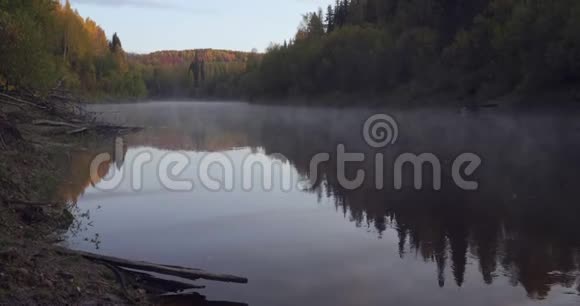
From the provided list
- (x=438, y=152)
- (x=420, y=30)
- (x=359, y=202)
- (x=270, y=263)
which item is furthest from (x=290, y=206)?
(x=420, y=30)

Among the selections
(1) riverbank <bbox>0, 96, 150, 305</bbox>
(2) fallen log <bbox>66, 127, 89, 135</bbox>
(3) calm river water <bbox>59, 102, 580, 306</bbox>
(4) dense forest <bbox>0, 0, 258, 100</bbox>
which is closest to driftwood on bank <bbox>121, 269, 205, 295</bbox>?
(1) riverbank <bbox>0, 96, 150, 305</bbox>

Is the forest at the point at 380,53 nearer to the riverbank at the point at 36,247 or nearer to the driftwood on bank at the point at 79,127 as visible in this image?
the driftwood on bank at the point at 79,127

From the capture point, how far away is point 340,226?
12.7m

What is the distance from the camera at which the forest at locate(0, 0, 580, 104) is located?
1068 inches

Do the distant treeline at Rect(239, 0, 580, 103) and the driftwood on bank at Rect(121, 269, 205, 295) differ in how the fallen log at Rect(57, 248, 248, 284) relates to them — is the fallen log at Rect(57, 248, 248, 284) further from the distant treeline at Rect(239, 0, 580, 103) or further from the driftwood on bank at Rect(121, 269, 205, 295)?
the distant treeline at Rect(239, 0, 580, 103)

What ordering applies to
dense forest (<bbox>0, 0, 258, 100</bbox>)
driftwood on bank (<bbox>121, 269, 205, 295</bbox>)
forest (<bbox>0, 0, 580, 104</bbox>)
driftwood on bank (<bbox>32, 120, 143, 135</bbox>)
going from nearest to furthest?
1. driftwood on bank (<bbox>121, 269, 205, 295</bbox>)
2. dense forest (<bbox>0, 0, 258, 100</bbox>)
3. driftwood on bank (<bbox>32, 120, 143, 135</bbox>)
4. forest (<bbox>0, 0, 580, 104</bbox>)

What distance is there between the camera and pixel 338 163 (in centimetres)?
2286

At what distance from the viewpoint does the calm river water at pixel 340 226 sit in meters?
8.98

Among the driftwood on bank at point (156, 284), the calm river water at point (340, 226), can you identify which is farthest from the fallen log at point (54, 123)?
the driftwood on bank at point (156, 284)

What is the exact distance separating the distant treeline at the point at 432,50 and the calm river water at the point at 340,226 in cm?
2246

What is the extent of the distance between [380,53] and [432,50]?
838 centimetres

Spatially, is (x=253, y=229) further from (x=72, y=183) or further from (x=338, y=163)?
(x=338, y=163)

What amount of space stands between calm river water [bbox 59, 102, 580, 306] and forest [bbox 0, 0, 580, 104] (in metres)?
7.35

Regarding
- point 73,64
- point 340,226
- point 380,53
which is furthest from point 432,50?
point 340,226
